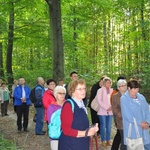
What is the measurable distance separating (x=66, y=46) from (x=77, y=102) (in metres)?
16.3

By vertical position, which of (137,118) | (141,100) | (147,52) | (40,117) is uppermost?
(147,52)

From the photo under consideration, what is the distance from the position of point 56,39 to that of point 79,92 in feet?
27.7

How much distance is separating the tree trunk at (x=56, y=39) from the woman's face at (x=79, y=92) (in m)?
7.98

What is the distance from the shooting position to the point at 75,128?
11.1ft

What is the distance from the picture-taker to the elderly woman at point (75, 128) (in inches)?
132

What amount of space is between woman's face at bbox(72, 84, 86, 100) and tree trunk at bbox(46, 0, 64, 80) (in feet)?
26.2

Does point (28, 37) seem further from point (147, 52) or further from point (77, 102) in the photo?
point (77, 102)

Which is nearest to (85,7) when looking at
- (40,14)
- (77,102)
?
(40,14)

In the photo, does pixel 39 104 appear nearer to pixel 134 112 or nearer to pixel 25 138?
pixel 25 138

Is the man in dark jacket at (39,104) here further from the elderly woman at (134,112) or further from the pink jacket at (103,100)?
the elderly woman at (134,112)

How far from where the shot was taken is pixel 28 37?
1775 cm

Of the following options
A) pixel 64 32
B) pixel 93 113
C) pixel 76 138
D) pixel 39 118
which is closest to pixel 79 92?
pixel 76 138

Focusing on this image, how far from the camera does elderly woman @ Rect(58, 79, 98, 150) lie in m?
3.36

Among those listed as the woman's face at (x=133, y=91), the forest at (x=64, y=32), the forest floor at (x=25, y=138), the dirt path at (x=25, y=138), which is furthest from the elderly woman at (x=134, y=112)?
the forest at (x=64, y=32)
